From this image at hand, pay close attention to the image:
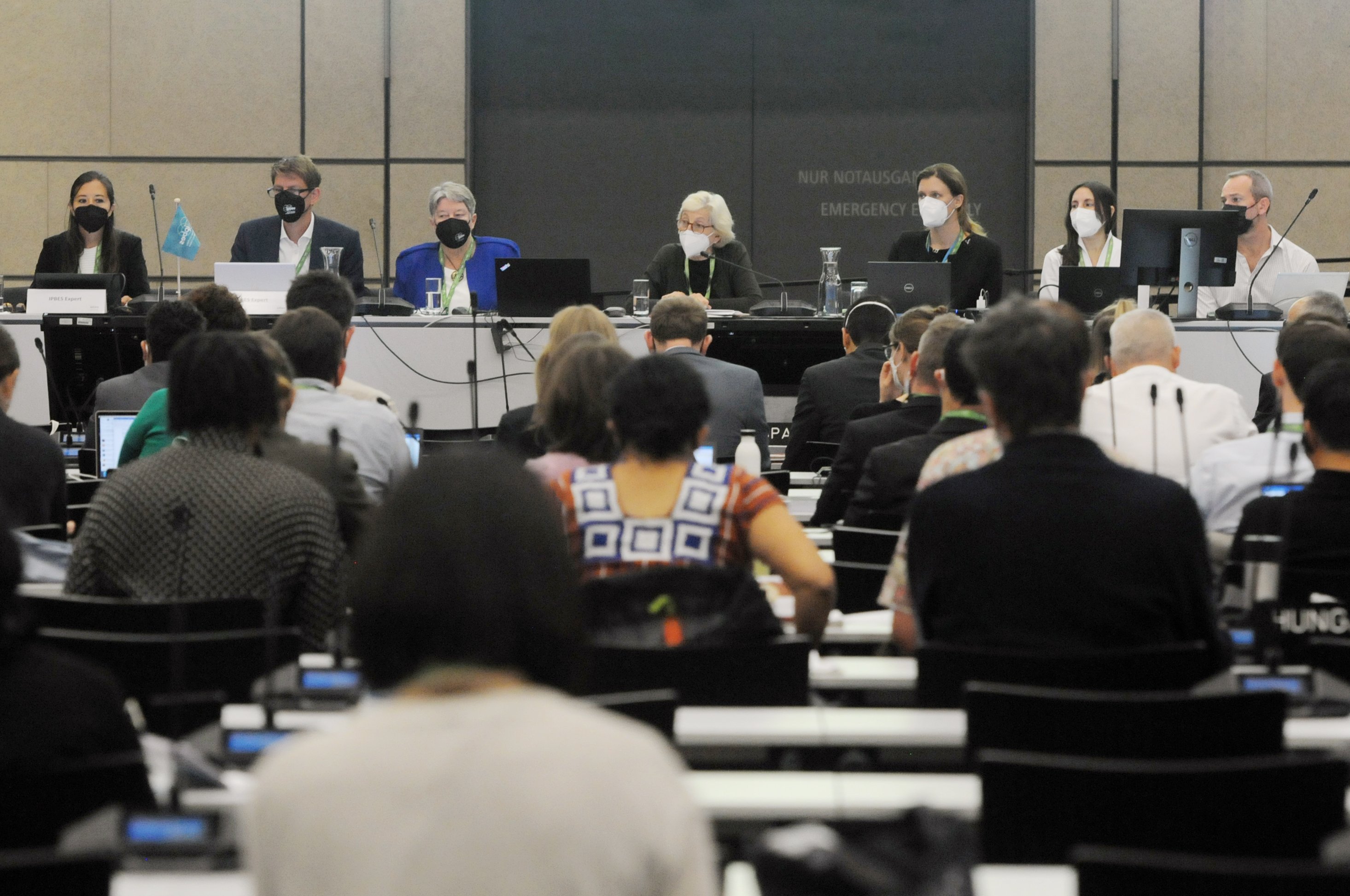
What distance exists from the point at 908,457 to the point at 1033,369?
1.41 meters

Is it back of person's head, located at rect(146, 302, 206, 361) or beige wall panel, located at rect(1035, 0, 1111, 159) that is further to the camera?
beige wall panel, located at rect(1035, 0, 1111, 159)

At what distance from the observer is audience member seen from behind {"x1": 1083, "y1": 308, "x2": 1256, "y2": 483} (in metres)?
4.40

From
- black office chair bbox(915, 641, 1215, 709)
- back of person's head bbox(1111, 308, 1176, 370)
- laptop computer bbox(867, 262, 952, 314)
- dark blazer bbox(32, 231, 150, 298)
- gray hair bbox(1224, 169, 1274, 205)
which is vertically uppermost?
gray hair bbox(1224, 169, 1274, 205)

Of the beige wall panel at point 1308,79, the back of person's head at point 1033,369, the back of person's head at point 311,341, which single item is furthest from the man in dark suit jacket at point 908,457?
the beige wall panel at point 1308,79

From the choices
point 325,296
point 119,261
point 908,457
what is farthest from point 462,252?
point 908,457

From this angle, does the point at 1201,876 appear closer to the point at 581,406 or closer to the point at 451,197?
the point at 581,406

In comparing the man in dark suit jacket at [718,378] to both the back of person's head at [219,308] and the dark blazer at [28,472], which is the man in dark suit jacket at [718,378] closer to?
the back of person's head at [219,308]

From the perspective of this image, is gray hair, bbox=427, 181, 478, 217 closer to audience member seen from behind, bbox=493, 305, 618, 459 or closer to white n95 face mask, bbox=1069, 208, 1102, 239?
audience member seen from behind, bbox=493, 305, 618, 459

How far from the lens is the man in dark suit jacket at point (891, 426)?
14.3ft

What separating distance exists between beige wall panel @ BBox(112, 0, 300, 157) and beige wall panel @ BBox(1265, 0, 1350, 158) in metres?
6.08

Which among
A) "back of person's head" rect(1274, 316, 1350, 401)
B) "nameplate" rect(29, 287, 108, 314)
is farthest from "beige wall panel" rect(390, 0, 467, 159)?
"back of person's head" rect(1274, 316, 1350, 401)

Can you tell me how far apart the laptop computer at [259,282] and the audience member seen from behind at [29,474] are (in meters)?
2.88

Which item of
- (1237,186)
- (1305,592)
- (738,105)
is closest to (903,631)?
(1305,592)

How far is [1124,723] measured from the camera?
6.31 feet
